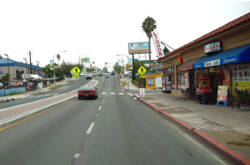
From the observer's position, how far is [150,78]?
51406mm

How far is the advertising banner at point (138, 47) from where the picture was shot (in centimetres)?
8006

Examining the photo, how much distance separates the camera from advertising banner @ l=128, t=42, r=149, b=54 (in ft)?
263

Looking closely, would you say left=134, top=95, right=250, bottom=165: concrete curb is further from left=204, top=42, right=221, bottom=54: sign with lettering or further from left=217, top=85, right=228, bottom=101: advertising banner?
left=204, top=42, right=221, bottom=54: sign with lettering

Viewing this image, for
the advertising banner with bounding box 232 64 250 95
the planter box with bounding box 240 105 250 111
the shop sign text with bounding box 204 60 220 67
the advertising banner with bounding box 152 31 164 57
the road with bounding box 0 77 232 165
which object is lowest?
the road with bounding box 0 77 232 165

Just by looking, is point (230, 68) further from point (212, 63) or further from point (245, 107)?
point (245, 107)

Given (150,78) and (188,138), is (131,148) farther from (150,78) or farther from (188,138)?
(150,78)

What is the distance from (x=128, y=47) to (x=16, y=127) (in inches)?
2858

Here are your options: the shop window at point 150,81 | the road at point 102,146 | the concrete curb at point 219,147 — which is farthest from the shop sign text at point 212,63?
the shop window at point 150,81

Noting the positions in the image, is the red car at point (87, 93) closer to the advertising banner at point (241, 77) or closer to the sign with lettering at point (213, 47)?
the sign with lettering at point (213, 47)

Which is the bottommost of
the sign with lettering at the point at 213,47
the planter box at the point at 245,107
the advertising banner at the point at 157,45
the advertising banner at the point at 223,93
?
the planter box at the point at 245,107

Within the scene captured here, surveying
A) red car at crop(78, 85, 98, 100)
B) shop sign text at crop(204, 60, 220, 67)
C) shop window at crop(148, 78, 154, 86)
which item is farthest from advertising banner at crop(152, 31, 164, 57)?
shop window at crop(148, 78, 154, 86)

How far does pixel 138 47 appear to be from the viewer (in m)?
80.6

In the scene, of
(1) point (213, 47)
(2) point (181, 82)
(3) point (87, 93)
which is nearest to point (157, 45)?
(2) point (181, 82)

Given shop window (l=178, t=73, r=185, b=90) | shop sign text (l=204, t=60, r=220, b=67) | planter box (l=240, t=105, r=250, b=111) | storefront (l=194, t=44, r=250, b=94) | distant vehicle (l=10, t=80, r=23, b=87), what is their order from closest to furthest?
storefront (l=194, t=44, r=250, b=94)
planter box (l=240, t=105, r=250, b=111)
shop sign text (l=204, t=60, r=220, b=67)
shop window (l=178, t=73, r=185, b=90)
distant vehicle (l=10, t=80, r=23, b=87)
